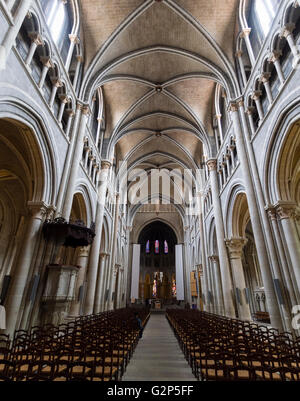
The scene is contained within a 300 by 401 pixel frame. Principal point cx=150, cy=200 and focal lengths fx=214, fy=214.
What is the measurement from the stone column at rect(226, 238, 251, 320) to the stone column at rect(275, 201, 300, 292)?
5.43 metres

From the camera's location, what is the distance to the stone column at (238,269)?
37.4ft

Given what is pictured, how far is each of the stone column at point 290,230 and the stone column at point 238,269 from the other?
17.8 feet

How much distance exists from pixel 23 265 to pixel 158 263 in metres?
34.3

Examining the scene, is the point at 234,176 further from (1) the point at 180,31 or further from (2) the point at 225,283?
(1) the point at 180,31

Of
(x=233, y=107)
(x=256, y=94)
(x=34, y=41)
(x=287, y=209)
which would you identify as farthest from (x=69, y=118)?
(x=287, y=209)

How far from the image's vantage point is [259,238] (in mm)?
8312

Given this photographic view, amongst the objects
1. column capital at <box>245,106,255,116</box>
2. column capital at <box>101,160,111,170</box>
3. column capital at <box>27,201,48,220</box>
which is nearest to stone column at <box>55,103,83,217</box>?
column capital at <box>27,201,48,220</box>

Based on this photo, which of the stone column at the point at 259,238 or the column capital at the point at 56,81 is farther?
the column capital at the point at 56,81

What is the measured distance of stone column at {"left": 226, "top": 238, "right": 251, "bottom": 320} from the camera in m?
11.4

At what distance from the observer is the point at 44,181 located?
7.89 m

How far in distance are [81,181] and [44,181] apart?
11.6ft

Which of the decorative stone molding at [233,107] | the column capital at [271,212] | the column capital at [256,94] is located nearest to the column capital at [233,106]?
the decorative stone molding at [233,107]

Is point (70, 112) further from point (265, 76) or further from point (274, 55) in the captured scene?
point (274, 55)

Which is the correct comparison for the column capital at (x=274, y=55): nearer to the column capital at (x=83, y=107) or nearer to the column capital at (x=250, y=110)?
the column capital at (x=250, y=110)
